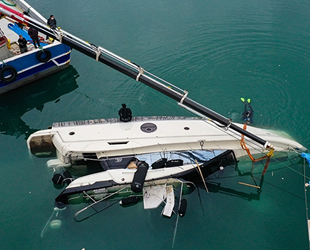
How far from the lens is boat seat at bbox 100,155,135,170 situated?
37.4 ft

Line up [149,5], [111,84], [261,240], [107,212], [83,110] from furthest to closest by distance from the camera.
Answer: [149,5] < [111,84] < [83,110] < [107,212] < [261,240]

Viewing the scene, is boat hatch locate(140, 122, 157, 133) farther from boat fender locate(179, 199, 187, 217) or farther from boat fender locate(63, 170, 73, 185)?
boat fender locate(63, 170, 73, 185)

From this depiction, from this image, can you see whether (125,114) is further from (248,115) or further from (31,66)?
(31,66)

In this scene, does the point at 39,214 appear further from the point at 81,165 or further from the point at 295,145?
the point at 295,145

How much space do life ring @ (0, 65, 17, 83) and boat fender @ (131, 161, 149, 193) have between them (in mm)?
9033

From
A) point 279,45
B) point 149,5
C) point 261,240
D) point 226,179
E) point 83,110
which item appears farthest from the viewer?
point 149,5

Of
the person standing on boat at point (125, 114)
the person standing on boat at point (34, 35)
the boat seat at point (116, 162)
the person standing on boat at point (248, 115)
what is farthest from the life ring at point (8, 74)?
the person standing on boat at point (248, 115)

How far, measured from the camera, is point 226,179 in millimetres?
11773

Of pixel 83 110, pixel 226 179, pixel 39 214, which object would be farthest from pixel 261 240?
pixel 83 110

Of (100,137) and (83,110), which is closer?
(100,137)

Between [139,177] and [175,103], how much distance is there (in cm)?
552

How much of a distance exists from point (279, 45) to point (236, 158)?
9.67m

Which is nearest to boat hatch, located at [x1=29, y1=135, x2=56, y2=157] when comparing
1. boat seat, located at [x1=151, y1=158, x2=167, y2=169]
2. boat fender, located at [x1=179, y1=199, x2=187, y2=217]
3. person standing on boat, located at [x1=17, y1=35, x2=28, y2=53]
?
boat seat, located at [x1=151, y1=158, x2=167, y2=169]

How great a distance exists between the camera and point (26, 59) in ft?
52.7
